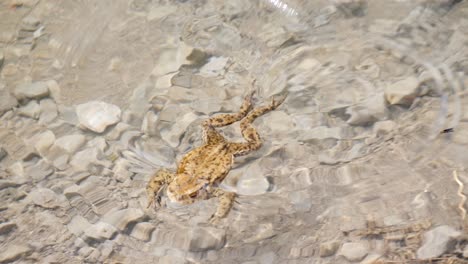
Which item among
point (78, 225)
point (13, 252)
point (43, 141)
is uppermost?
point (43, 141)

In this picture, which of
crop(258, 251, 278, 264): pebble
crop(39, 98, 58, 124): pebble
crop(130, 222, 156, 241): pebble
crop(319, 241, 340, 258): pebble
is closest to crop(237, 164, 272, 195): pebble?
crop(258, 251, 278, 264): pebble

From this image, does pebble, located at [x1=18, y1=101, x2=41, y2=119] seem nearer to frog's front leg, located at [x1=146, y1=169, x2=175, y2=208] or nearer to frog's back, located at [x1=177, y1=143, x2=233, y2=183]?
A: frog's front leg, located at [x1=146, y1=169, x2=175, y2=208]

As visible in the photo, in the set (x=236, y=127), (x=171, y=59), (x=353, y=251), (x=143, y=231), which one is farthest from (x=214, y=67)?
(x=353, y=251)

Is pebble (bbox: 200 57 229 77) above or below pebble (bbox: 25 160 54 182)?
above

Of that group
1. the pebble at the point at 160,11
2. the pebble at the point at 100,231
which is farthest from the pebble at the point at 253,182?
Result: the pebble at the point at 160,11

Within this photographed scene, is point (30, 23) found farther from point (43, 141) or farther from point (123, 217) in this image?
point (123, 217)

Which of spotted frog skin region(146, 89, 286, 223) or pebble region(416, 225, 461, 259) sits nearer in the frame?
pebble region(416, 225, 461, 259)

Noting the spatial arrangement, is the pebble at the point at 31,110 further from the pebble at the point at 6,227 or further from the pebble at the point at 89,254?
the pebble at the point at 89,254

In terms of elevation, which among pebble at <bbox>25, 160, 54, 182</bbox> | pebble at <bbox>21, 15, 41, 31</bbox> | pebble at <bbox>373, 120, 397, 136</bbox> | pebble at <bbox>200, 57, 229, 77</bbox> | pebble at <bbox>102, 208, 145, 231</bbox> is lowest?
pebble at <bbox>102, 208, 145, 231</bbox>

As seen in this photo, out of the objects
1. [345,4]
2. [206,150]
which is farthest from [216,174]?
[345,4]
